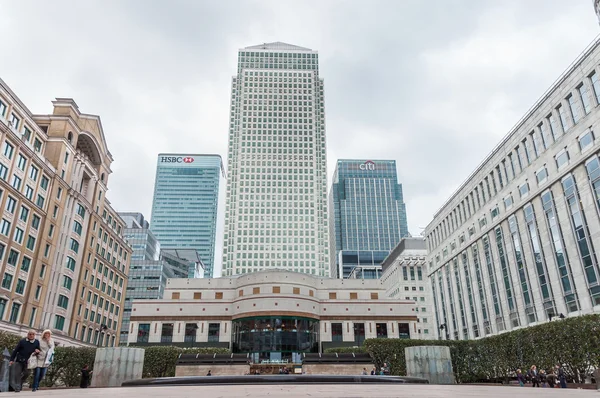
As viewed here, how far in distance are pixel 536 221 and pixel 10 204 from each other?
70380mm

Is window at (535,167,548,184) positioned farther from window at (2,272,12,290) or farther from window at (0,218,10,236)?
window at (2,272,12,290)

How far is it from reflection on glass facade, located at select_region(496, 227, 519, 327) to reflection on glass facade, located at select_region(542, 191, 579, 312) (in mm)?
11175

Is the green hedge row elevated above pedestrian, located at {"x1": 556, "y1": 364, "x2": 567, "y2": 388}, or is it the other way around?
the green hedge row

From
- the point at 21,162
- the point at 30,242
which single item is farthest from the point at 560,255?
the point at 21,162

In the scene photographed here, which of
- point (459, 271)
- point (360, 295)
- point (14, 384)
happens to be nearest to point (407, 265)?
point (459, 271)

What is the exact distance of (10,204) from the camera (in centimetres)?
5288

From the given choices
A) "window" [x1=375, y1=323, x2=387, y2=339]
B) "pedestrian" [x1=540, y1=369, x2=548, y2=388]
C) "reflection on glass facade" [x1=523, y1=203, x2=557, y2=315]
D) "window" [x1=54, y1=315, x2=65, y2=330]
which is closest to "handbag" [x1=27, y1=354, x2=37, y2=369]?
"pedestrian" [x1=540, y1=369, x2=548, y2=388]

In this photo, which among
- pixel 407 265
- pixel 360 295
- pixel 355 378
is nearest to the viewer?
pixel 355 378

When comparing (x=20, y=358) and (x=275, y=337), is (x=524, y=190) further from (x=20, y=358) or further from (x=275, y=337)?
(x=20, y=358)

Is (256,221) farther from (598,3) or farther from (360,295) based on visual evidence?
(598,3)

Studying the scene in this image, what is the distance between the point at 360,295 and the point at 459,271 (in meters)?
21.2

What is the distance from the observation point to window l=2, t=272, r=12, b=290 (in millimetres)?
50969

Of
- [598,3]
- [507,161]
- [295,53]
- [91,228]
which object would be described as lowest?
[91,228]

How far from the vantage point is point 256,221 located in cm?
15038
